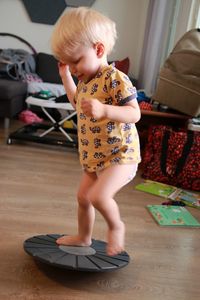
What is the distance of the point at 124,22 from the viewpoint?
473cm

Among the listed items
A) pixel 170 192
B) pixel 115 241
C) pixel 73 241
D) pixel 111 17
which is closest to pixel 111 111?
pixel 115 241

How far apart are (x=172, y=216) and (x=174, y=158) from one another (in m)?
0.60

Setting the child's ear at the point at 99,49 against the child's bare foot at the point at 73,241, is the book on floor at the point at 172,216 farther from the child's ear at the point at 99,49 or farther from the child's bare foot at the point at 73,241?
the child's ear at the point at 99,49

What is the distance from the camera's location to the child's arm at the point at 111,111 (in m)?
1.03

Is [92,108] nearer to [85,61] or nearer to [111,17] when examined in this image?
[85,61]

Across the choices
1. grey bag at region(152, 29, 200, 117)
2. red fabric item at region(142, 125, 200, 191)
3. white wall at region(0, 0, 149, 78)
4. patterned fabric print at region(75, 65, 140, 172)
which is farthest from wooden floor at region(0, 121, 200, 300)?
white wall at region(0, 0, 149, 78)

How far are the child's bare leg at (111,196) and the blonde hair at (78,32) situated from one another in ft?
1.37

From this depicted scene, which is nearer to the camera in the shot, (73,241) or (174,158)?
(73,241)

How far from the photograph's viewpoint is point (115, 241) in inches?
49.8

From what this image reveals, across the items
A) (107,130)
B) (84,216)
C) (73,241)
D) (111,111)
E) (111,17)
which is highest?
(111,17)

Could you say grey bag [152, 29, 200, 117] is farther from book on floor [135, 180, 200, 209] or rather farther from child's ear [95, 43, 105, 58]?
child's ear [95, 43, 105, 58]

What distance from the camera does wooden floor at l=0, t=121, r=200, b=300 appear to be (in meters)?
1.33

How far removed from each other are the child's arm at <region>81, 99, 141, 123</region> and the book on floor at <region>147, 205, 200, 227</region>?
94 centimetres

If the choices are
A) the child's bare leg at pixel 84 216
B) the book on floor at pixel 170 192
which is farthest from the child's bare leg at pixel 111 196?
the book on floor at pixel 170 192
